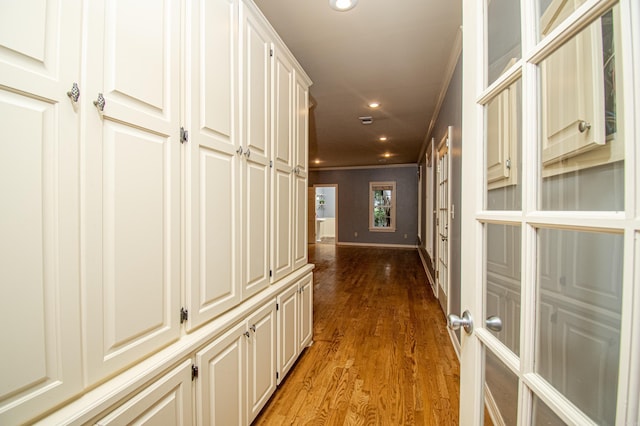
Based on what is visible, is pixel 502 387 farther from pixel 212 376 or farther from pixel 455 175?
pixel 455 175

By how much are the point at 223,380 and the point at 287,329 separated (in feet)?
2.43

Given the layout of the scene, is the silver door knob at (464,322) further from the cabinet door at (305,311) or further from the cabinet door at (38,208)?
the cabinet door at (305,311)

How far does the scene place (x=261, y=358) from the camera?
5.19ft

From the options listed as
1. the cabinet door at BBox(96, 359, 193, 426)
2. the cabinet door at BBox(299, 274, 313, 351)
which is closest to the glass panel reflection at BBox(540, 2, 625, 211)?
the cabinet door at BBox(96, 359, 193, 426)

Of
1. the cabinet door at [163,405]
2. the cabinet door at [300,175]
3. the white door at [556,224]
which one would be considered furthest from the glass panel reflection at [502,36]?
the cabinet door at [300,175]

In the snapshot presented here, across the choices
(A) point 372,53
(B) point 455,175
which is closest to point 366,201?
(B) point 455,175

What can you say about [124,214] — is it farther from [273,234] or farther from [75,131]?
[273,234]

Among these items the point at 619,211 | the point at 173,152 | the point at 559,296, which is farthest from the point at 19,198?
the point at 559,296

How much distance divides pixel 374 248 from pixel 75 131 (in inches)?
323

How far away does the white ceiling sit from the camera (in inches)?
73.6

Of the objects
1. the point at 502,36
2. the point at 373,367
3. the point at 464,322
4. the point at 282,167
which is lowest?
the point at 373,367

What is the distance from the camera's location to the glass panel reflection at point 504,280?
2.11 feet

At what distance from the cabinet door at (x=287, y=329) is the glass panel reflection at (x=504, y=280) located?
131 centimetres

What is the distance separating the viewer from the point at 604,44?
1.46 ft
